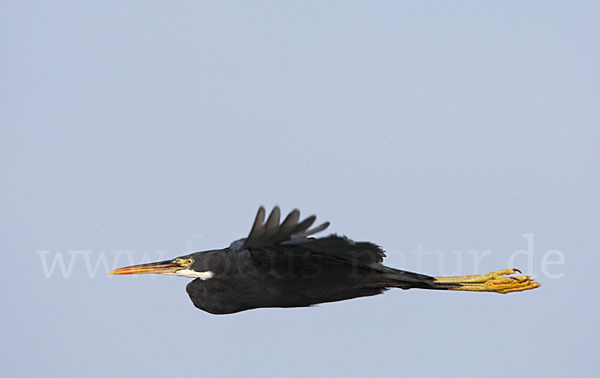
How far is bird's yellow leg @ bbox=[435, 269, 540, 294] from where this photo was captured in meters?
10.1

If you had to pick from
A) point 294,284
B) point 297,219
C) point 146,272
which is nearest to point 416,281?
point 294,284

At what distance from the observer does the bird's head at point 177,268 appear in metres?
9.78

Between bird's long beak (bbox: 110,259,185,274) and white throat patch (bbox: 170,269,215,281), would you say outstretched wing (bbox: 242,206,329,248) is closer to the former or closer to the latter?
white throat patch (bbox: 170,269,215,281)

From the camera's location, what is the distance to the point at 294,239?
28.0ft

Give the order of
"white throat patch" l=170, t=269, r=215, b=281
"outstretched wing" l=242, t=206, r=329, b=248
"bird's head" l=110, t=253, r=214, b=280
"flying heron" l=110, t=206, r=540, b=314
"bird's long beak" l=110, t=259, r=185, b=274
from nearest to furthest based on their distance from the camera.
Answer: "outstretched wing" l=242, t=206, r=329, b=248, "flying heron" l=110, t=206, r=540, b=314, "white throat patch" l=170, t=269, r=215, b=281, "bird's head" l=110, t=253, r=214, b=280, "bird's long beak" l=110, t=259, r=185, b=274

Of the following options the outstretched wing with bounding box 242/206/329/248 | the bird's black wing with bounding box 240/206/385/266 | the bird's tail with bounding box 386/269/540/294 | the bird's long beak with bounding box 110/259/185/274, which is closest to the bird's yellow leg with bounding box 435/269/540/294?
the bird's tail with bounding box 386/269/540/294

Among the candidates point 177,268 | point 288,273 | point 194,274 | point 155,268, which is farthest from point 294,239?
point 155,268

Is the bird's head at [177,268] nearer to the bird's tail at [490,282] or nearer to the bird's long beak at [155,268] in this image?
the bird's long beak at [155,268]

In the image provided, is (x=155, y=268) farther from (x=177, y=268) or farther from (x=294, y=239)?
(x=294, y=239)

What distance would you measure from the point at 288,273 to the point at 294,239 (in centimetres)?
74

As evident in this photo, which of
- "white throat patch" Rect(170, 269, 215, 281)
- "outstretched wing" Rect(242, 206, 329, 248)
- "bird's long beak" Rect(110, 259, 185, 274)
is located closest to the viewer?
"outstretched wing" Rect(242, 206, 329, 248)

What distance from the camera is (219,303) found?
9648mm

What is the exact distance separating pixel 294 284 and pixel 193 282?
132cm

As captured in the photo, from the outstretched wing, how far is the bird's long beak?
1.85m
